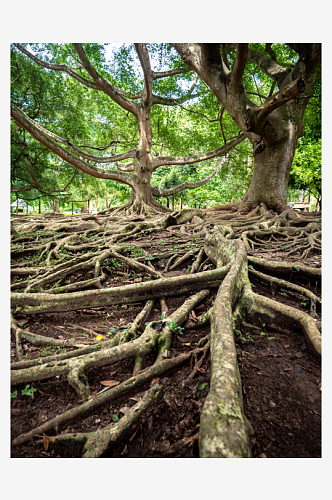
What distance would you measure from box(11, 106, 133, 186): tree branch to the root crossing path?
4669mm

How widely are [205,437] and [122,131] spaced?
1393 cm

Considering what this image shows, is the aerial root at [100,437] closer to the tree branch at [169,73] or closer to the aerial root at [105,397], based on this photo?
the aerial root at [105,397]

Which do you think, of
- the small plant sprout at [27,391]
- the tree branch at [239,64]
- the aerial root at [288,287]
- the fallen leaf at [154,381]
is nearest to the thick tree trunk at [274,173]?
the tree branch at [239,64]

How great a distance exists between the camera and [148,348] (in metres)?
1.95

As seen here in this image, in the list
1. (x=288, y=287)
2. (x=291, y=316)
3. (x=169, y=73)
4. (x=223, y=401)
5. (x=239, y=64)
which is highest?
(x=169, y=73)

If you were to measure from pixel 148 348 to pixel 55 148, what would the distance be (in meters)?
7.18

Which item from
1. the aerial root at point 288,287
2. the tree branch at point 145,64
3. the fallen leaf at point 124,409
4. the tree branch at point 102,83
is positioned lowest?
the fallen leaf at point 124,409

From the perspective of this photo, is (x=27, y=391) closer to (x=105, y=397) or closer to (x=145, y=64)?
(x=105, y=397)

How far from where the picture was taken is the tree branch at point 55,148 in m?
6.23

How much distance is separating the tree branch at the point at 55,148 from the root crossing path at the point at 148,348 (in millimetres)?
4669

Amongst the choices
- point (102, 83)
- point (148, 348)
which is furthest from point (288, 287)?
point (102, 83)

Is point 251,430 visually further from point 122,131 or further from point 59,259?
point 122,131

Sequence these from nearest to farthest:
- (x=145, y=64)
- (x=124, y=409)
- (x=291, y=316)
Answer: (x=124, y=409), (x=291, y=316), (x=145, y=64)

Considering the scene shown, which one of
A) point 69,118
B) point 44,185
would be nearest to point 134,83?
point 69,118
